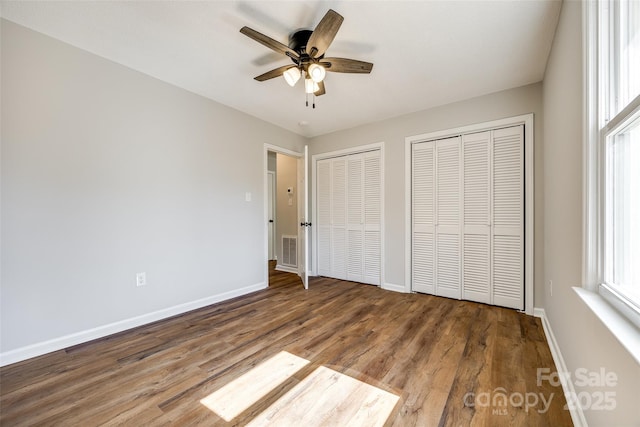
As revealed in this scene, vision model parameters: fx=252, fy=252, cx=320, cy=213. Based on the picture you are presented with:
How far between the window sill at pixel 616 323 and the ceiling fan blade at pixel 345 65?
1980 mm

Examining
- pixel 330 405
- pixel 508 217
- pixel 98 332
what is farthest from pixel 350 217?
pixel 98 332

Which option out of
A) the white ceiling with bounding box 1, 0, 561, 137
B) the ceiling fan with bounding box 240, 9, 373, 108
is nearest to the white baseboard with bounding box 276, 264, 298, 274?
the white ceiling with bounding box 1, 0, 561, 137

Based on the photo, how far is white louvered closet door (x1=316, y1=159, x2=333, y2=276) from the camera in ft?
14.4

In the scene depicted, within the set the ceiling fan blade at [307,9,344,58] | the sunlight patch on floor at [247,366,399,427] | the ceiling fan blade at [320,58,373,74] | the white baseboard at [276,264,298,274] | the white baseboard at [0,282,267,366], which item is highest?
the ceiling fan blade at [307,9,344,58]

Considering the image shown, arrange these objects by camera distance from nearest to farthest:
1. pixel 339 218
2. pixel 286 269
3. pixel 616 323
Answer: pixel 616 323, pixel 339 218, pixel 286 269

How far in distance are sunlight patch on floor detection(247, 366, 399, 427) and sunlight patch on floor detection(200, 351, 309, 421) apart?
13cm

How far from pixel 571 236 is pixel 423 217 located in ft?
6.36

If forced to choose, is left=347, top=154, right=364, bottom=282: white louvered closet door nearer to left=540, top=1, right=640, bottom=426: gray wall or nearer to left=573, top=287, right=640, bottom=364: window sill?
left=540, top=1, right=640, bottom=426: gray wall

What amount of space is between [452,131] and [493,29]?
1359 mm

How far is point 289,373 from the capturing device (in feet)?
5.65

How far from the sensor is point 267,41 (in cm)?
177

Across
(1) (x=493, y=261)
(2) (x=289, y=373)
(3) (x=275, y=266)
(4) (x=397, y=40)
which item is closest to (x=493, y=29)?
(4) (x=397, y=40)

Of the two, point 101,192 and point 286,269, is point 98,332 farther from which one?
point 286,269

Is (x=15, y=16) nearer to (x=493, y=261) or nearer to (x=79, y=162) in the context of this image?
(x=79, y=162)
